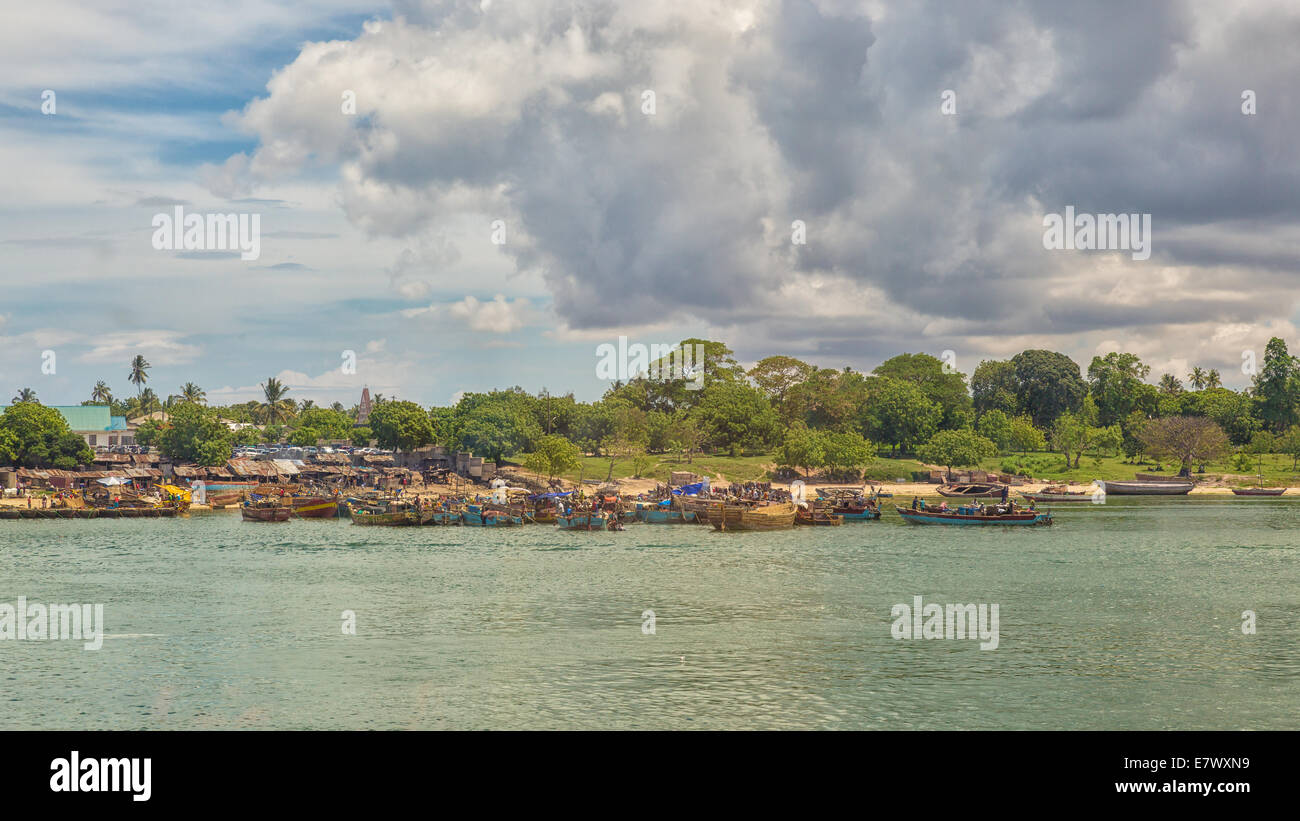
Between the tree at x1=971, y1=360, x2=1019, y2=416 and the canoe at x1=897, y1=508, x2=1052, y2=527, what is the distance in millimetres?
89481

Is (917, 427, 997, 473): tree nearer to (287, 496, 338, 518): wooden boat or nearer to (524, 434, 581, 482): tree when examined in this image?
(524, 434, 581, 482): tree

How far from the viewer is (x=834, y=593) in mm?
53188

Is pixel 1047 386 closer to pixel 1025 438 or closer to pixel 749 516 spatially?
pixel 1025 438

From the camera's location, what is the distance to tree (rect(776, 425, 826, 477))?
13862 cm

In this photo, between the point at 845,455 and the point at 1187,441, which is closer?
the point at 845,455

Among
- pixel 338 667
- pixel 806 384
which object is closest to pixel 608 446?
pixel 806 384

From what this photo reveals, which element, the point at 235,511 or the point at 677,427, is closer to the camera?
the point at 235,511

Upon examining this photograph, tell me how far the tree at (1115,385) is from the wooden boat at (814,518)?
9922 cm

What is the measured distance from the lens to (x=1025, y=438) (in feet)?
534

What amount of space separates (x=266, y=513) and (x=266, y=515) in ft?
0.73

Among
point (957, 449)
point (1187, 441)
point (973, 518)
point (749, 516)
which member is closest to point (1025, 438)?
point (1187, 441)
